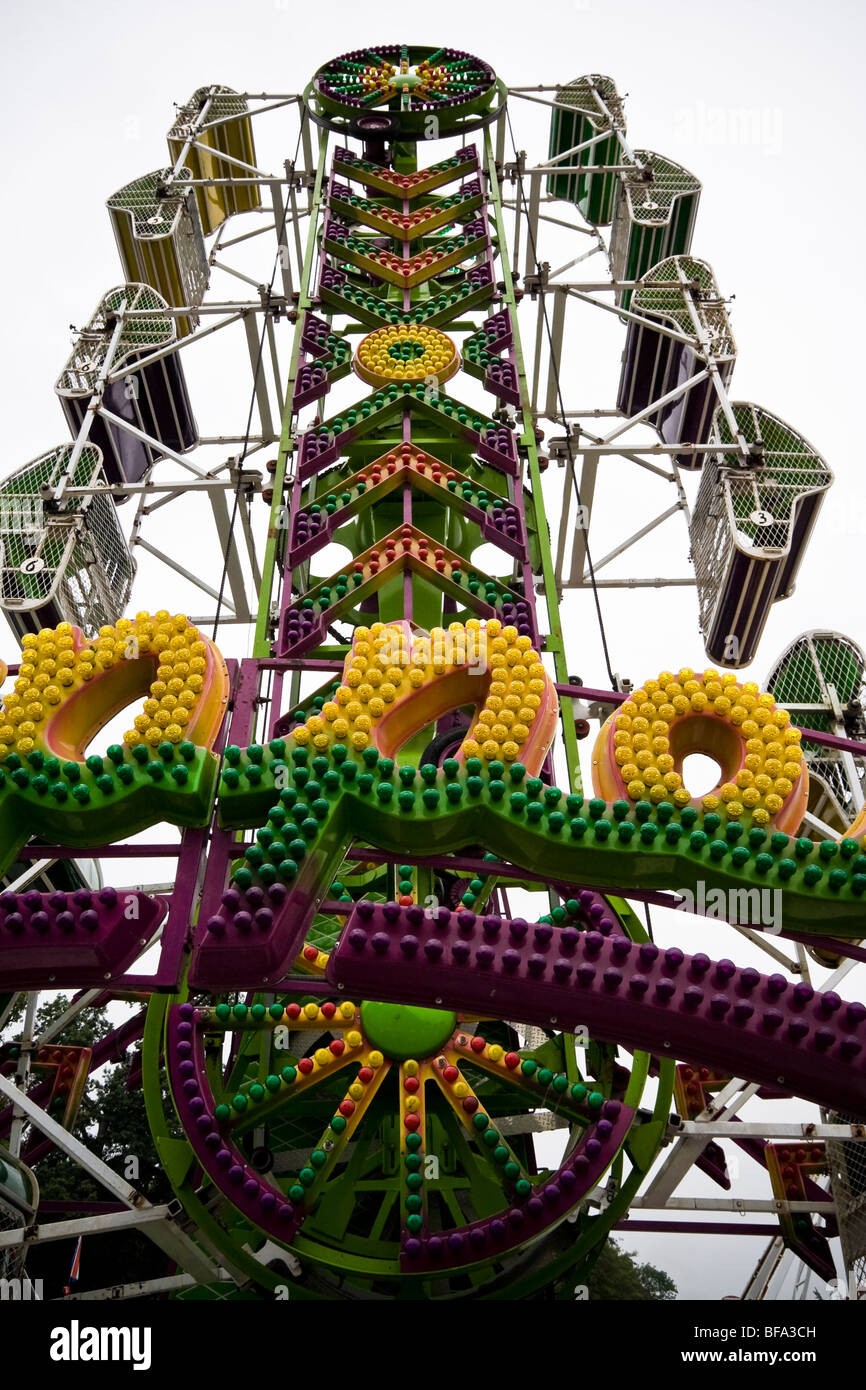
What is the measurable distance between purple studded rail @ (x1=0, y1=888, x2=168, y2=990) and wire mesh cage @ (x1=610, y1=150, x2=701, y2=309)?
1471cm

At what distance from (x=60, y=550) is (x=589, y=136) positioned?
43.9ft

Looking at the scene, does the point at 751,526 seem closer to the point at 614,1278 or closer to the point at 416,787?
the point at 416,787

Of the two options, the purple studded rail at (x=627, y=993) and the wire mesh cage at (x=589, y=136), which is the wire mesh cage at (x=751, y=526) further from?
the purple studded rail at (x=627, y=993)

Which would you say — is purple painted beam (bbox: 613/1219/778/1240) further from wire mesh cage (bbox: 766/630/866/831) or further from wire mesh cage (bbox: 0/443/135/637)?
wire mesh cage (bbox: 0/443/135/637)

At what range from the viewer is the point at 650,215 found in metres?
19.5

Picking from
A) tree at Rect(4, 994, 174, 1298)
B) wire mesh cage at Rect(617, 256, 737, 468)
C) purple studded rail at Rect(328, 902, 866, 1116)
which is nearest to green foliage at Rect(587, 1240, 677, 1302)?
tree at Rect(4, 994, 174, 1298)

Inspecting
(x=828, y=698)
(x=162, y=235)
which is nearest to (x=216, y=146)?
(x=162, y=235)

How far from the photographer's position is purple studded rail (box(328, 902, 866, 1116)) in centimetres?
668

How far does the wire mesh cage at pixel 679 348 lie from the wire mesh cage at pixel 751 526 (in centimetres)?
109

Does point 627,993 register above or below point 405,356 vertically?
below

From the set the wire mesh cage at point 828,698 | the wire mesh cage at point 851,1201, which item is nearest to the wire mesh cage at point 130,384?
the wire mesh cage at point 828,698

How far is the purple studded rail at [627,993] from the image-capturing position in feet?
Answer: 21.9
